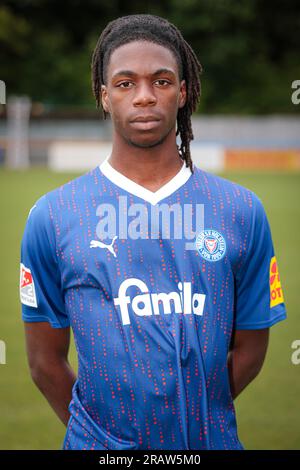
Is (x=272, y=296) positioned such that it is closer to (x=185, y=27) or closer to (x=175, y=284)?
(x=175, y=284)

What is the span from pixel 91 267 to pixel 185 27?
36443mm

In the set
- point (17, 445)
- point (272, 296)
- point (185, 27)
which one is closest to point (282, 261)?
point (17, 445)

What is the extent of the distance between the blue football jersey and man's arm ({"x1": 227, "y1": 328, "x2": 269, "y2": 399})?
0.14m

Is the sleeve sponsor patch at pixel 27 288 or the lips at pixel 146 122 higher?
the lips at pixel 146 122

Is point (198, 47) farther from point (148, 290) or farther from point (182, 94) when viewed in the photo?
point (148, 290)

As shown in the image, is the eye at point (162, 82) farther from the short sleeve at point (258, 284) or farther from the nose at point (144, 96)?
the short sleeve at point (258, 284)

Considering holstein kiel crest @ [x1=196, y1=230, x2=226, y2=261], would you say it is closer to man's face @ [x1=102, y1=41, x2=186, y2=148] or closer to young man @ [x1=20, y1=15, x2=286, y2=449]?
young man @ [x1=20, y1=15, x2=286, y2=449]

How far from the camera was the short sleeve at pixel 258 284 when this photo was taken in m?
2.45

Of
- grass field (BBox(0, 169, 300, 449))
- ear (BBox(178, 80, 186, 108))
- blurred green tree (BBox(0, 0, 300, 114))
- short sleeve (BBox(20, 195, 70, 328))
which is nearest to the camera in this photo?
short sleeve (BBox(20, 195, 70, 328))

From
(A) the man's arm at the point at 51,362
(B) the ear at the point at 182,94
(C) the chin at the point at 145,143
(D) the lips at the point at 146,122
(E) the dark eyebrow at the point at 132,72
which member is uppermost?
(E) the dark eyebrow at the point at 132,72

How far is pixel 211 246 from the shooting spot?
2355 millimetres

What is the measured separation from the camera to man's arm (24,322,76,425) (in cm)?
256

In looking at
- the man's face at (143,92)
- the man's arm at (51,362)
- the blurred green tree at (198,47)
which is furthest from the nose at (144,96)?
the blurred green tree at (198,47)

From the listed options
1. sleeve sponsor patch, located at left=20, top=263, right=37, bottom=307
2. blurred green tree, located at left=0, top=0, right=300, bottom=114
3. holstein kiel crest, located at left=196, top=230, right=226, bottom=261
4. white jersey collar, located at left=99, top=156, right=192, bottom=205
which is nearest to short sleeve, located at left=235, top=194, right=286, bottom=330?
holstein kiel crest, located at left=196, top=230, right=226, bottom=261
